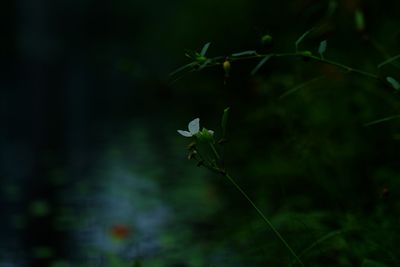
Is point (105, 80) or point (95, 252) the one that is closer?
point (95, 252)

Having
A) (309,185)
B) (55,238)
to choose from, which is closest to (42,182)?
(55,238)

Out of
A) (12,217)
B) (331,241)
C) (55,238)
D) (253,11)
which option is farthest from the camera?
(253,11)

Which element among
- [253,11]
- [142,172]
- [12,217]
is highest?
[253,11]

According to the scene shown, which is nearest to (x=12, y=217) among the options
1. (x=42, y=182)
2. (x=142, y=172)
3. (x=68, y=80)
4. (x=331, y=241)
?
(x=42, y=182)

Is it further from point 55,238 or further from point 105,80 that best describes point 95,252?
point 105,80

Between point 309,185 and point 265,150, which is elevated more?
point 265,150

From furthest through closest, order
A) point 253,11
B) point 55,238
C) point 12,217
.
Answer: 1. point 253,11
2. point 12,217
3. point 55,238
